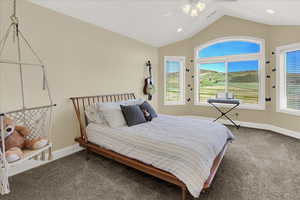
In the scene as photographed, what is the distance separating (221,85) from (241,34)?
64.8 inches

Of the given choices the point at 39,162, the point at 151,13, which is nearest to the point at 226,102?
the point at 151,13

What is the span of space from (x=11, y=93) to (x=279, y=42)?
19.3ft

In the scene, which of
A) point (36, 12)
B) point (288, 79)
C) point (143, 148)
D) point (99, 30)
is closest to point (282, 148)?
point (288, 79)

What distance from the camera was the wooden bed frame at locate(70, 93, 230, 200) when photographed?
172 cm

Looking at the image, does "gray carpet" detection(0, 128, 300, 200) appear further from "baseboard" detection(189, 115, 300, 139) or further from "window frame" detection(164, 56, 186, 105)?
"window frame" detection(164, 56, 186, 105)

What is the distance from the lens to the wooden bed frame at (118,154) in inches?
67.6

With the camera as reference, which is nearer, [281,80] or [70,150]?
[70,150]

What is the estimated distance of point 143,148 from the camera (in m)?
2.04

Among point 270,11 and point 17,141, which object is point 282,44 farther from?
point 17,141

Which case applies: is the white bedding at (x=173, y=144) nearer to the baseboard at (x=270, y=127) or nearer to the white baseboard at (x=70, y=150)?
the white baseboard at (x=70, y=150)

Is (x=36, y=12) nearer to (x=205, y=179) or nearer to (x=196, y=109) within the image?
(x=205, y=179)

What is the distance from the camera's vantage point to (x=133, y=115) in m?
2.80

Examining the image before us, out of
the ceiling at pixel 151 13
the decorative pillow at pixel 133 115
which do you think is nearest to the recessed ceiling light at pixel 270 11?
the ceiling at pixel 151 13

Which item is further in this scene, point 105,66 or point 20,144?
point 105,66
